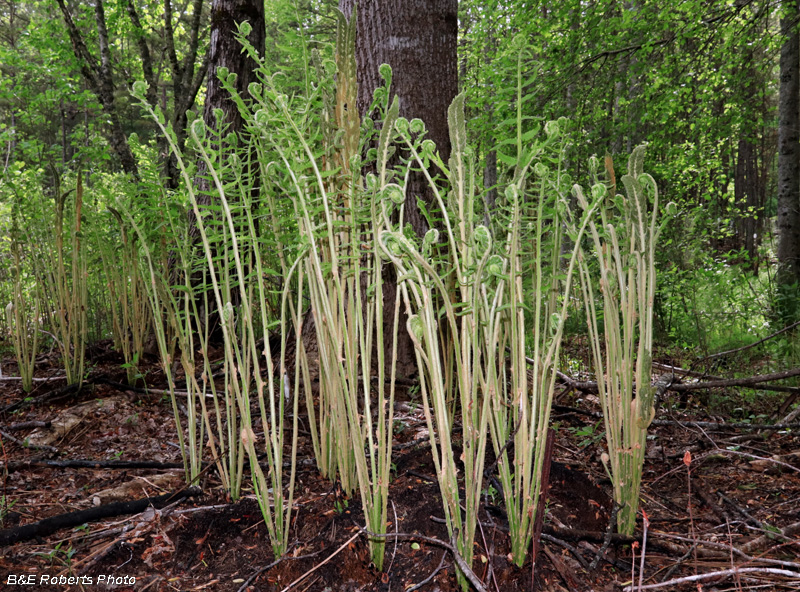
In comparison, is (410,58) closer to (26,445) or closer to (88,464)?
(88,464)

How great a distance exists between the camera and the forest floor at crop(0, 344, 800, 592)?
112 cm

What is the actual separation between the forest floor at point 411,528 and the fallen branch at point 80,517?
21 millimetres

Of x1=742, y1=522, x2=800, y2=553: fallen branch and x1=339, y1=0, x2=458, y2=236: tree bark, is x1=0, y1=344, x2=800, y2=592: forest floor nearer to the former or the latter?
x1=742, y1=522, x2=800, y2=553: fallen branch

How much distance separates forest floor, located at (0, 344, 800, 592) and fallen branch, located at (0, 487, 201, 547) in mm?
21

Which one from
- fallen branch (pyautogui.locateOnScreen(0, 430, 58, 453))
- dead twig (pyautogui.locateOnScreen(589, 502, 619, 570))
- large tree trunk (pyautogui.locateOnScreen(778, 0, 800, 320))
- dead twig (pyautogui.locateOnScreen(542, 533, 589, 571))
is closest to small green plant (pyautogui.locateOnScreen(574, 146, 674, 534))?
dead twig (pyautogui.locateOnScreen(589, 502, 619, 570))

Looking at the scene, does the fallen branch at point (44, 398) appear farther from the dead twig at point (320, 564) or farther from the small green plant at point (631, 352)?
the small green plant at point (631, 352)

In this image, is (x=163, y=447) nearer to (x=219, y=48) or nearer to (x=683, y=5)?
(x=219, y=48)

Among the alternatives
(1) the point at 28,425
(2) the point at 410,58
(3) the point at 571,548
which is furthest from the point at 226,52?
(3) the point at 571,548

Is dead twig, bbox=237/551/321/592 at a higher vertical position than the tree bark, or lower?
lower

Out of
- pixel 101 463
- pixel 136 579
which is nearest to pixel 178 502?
pixel 136 579

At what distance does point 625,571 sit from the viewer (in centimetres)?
117

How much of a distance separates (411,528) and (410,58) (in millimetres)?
1904

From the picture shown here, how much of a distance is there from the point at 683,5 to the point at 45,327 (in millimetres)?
5548

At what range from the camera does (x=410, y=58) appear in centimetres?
221
